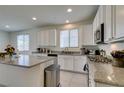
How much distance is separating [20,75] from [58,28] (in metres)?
4.25

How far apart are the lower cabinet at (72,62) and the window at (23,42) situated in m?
3.40

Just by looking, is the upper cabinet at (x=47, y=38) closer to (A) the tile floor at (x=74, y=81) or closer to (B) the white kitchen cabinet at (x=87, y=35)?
(B) the white kitchen cabinet at (x=87, y=35)

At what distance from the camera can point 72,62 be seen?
483 centimetres

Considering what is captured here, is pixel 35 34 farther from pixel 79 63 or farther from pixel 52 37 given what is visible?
pixel 79 63

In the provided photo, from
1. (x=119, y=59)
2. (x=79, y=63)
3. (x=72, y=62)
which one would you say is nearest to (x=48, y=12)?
(x=72, y=62)

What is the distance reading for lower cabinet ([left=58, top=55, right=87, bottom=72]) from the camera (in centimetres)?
461

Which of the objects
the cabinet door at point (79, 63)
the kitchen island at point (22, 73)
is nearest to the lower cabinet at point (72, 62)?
the cabinet door at point (79, 63)

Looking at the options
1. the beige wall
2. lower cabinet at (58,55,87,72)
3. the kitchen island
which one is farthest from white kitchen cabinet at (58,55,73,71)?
the kitchen island

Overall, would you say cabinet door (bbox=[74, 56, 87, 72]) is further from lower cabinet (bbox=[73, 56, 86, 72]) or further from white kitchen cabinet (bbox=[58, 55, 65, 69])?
white kitchen cabinet (bbox=[58, 55, 65, 69])

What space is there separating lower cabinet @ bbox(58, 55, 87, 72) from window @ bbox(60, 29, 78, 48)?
0.92m

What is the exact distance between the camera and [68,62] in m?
4.93

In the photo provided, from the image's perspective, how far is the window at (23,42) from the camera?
7.34 meters
